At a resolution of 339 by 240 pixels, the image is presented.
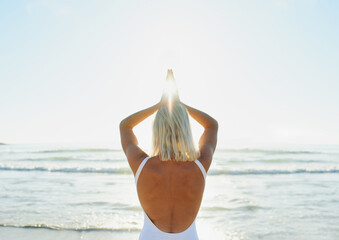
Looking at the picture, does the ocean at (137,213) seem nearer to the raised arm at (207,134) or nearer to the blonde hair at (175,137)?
the raised arm at (207,134)

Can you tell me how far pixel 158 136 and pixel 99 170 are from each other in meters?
13.8

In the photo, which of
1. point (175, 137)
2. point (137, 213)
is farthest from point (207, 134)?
point (137, 213)

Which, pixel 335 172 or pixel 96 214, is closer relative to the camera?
pixel 96 214

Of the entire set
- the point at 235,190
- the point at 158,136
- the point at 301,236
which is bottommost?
the point at 235,190

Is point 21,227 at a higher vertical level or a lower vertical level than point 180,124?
lower

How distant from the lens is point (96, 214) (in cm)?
629

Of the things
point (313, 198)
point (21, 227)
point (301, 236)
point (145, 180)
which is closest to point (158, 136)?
point (145, 180)

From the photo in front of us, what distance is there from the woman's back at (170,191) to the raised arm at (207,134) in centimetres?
15

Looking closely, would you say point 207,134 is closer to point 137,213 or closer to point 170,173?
point 170,173

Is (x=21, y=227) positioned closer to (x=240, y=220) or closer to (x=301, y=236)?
(x=240, y=220)

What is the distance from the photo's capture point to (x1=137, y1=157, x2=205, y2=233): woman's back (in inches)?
75.9

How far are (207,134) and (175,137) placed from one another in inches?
17.6

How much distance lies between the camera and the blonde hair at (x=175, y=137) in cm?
189

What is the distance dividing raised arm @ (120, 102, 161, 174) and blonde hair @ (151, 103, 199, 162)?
17 centimetres
